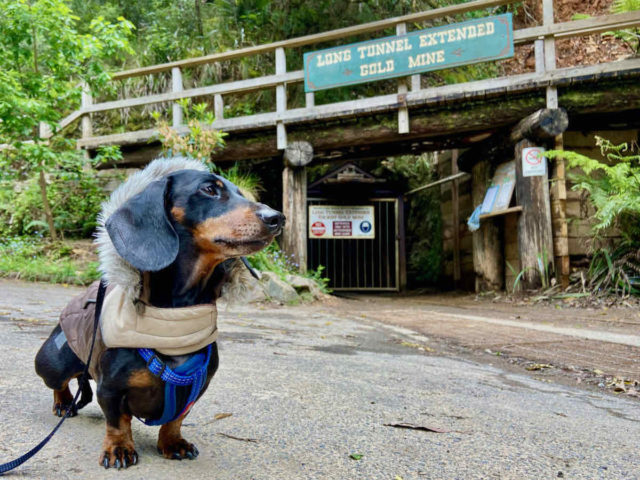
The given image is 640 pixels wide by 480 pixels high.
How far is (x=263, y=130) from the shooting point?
28.3 ft

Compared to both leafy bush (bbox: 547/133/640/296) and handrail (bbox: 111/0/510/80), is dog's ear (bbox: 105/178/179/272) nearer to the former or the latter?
leafy bush (bbox: 547/133/640/296)

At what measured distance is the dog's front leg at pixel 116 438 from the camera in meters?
1.37

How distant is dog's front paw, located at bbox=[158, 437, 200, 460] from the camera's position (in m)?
1.51

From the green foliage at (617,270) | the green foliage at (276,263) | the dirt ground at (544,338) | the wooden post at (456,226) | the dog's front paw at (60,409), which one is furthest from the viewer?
the wooden post at (456,226)

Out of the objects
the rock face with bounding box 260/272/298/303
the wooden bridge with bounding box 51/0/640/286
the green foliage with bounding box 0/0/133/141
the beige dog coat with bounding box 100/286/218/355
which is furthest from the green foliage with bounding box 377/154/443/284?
the beige dog coat with bounding box 100/286/218/355

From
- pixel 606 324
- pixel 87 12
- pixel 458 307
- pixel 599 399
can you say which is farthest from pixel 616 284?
pixel 87 12

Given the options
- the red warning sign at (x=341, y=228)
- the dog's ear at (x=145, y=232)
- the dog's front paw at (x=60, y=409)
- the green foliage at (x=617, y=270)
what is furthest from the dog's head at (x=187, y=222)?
the red warning sign at (x=341, y=228)

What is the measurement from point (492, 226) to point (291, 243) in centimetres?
334

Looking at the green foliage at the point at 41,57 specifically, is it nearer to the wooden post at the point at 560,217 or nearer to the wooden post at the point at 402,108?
the wooden post at the point at 402,108

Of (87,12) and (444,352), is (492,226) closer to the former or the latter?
(444,352)

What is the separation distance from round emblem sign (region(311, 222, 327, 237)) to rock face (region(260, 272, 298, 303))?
4.82 meters

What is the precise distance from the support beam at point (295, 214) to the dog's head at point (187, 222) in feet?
22.4

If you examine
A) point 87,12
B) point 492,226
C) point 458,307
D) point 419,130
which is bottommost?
point 458,307

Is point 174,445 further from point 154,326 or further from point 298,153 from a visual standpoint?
point 298,153
